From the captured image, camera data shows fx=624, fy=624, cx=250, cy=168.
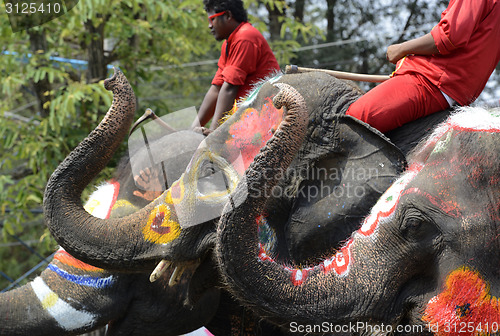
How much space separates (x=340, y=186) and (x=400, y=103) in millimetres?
375

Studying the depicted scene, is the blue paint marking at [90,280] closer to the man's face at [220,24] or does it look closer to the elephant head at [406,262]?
the elephant head at [406,262]

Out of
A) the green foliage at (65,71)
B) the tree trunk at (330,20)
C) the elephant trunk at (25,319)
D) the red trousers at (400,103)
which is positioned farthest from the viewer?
the tree trunk at (330,20)

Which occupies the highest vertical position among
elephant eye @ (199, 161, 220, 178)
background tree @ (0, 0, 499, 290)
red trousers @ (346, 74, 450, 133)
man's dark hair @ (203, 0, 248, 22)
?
man's dark hair @ (203, 0, 248, 22)

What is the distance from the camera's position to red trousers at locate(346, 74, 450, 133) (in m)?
2.30

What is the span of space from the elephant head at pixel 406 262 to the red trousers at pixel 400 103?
0.86 feet

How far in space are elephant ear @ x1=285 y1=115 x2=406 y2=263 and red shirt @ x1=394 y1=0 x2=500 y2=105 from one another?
0.32 metres

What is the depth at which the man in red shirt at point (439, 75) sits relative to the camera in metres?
2.24

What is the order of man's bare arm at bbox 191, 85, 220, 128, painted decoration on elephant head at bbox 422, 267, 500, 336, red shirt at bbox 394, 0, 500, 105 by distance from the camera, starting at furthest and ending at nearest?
1. man's bare arm at bbox 191, 85, 220, 128
2. red shirt at bbox 394, 0, 500, 105
3. painted decoration on elephant head at bbox 422, 267, 500, 336

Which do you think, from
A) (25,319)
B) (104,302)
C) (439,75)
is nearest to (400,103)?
(439,75)

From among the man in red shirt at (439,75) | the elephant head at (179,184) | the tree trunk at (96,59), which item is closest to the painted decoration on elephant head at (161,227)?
the elephant head at (179,184)

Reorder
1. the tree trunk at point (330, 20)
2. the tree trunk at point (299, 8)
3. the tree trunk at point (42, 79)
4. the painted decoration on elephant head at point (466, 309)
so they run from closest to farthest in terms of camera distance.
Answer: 1. the painted decoration on elephant head at point (466, 309)
2. the tree trunk at point (42, 79)
3. the tree trunk at point (330, 20)
4. the tree trunk at point (299, 8)

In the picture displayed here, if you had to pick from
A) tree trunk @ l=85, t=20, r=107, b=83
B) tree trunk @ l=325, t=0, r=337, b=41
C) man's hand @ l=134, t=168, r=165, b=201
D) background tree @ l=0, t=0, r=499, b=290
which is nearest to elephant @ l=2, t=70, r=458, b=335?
man's hand @ l=134, t=168, r=165, b=201

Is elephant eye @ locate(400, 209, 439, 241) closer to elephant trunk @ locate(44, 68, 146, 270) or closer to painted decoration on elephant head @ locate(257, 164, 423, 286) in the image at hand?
painted decoration on elephant head @ locate(257, 164, 423, 286)

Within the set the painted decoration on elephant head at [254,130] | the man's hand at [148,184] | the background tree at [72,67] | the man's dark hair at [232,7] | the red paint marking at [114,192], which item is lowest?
the background tree at [72,67]
